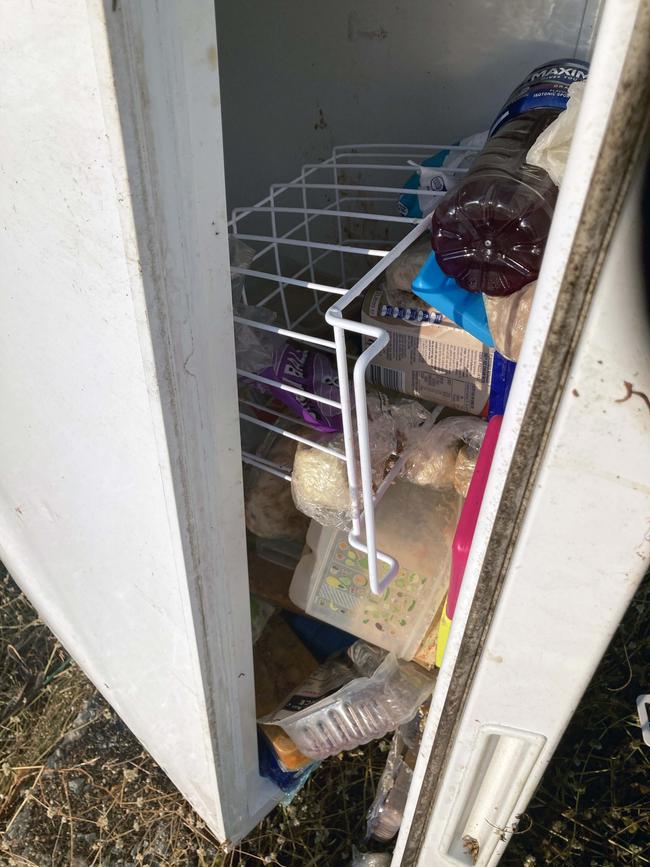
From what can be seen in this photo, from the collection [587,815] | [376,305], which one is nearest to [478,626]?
[376,305]

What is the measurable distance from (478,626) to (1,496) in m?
0.93

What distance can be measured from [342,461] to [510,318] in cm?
29

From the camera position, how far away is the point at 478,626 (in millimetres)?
585

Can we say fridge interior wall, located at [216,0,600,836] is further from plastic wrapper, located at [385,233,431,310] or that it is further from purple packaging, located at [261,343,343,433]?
purple packaging, located at [261,343,343,433]

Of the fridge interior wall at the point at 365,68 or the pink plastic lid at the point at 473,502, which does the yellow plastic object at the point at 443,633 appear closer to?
the pink plastic lid at the point at 473,502

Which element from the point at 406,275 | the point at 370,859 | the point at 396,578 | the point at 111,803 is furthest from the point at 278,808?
the point at 406,275

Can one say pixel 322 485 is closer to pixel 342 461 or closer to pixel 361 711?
pixel 342 461

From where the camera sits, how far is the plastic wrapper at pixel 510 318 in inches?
27.8

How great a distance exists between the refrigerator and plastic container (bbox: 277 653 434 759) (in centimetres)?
11

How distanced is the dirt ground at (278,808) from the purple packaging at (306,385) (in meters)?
0.84

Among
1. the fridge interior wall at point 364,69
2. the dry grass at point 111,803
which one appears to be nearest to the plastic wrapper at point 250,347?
the fridge interior wall at point 364,69

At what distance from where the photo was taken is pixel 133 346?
0.60 meters

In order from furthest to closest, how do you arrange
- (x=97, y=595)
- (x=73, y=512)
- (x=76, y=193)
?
(x=97, y=595) → (x=73, y=512) → (x=76, y=193)

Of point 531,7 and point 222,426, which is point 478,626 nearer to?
point 222,426
